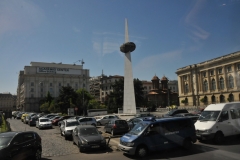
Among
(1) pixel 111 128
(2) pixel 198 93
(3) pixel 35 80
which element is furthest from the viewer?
(3) pixel 35 80

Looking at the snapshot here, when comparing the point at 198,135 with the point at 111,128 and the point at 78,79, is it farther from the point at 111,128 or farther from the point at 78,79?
the point at 78,79

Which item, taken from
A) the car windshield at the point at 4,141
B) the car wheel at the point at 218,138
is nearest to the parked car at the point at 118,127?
the car wheel at the point at 218,138

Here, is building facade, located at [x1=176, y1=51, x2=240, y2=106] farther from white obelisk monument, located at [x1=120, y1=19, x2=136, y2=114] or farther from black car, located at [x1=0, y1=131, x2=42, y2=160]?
black car, located at [x1=0, y1=131, x2=42, y2=160]

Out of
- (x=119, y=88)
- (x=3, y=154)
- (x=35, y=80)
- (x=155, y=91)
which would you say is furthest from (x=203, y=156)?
(x=35, y=80)

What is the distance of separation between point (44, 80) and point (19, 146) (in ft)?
358

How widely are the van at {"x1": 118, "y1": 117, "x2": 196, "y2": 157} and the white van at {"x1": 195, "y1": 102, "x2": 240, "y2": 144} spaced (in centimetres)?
138

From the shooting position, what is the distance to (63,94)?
59.9m

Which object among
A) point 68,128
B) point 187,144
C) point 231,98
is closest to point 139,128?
point 187,144

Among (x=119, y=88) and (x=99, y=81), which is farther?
(x=99, y=81)

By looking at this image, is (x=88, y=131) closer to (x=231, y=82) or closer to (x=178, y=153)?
(x=178, y=153)

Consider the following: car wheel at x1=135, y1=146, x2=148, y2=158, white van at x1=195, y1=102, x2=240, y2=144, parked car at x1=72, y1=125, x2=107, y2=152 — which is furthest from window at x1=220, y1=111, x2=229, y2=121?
parked car at x1=72, y1=125, x2=107, y2=152

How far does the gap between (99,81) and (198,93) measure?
60.8 meters

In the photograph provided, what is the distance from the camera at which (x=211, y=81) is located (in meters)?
79.4

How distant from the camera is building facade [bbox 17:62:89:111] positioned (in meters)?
107
